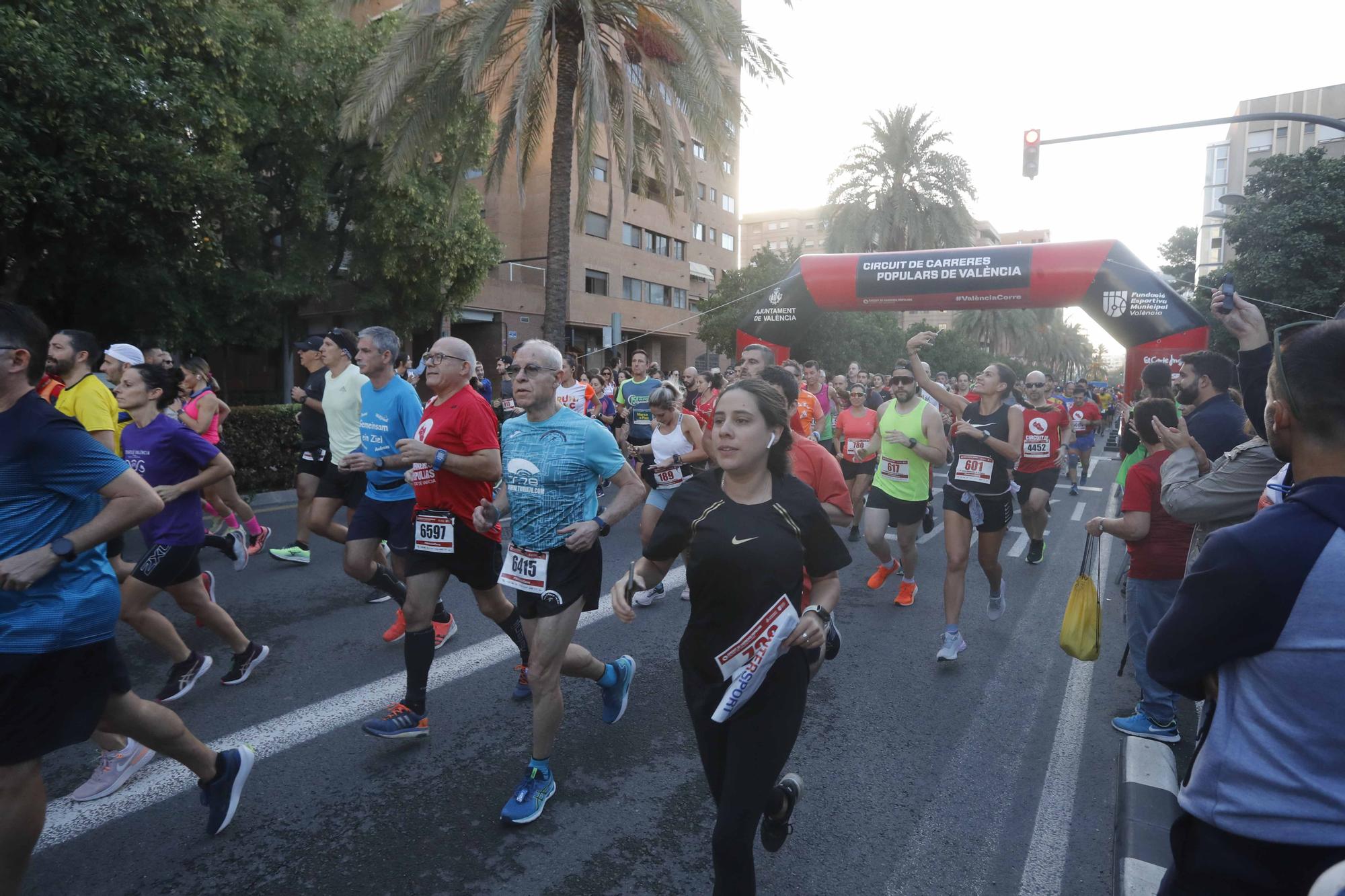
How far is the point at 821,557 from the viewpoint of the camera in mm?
2549

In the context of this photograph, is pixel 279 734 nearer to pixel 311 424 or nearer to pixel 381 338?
pixel 381 338

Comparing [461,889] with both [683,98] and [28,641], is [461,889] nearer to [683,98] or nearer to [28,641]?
[28,641]

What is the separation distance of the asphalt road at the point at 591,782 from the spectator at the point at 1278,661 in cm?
156

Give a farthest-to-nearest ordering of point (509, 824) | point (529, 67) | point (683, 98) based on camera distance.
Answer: point (683, 98) → point (529, 67) → point (509, 824)

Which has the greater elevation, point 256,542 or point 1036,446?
point 1036,446

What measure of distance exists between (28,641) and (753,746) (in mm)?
2155

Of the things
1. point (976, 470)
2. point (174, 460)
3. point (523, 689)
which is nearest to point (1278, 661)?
point (523, 689)

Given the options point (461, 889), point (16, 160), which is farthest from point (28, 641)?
point (16, 160)

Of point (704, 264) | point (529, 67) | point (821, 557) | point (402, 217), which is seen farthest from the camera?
point (704, 264)

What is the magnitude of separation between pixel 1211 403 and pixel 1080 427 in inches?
427

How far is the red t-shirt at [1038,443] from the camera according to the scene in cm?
818

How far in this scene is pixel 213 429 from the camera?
6.62m

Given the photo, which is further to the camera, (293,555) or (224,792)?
(293,555)

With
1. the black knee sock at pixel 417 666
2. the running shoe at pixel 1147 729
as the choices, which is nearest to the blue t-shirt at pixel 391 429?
the black knee sock at pixel 417 666
